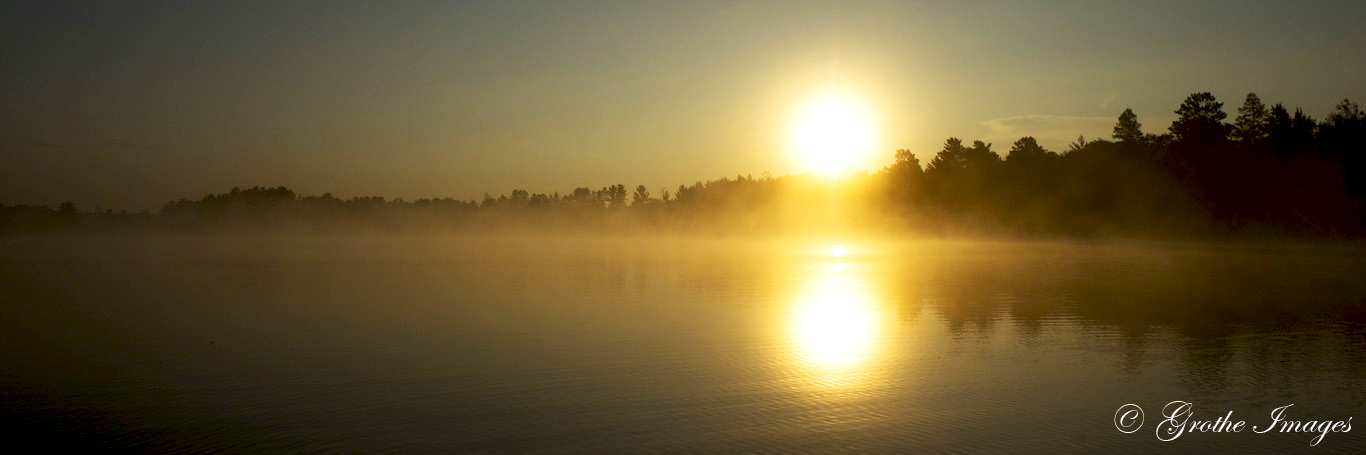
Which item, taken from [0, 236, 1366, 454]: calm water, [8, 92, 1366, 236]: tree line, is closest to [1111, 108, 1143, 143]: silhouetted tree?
[8, 92, 1366, 236]: tree line

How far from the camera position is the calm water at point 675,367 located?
7.28 m

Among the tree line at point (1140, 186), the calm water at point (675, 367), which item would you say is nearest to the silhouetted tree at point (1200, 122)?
the tree line at point (1140, 186)

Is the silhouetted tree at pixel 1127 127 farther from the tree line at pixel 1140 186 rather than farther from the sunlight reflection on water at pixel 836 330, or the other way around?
the sunlight reflection on water at pixel 836 330

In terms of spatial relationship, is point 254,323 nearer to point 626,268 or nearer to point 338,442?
point 338,442

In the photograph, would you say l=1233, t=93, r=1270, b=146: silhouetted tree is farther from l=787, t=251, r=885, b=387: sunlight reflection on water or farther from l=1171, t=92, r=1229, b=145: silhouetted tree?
l=787, t=251, r=885, b=387: sunlight reflection on water

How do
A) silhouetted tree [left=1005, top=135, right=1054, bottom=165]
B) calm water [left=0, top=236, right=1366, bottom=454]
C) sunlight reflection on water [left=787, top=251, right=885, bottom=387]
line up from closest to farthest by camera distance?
calm water [left=0, top=236, right=1366, bottom=454], sunlight reflection on water [left=787, top=251, right=885, bottom=387], silhouetted tree [left=1005, top=135, right=1054, bottom=165]

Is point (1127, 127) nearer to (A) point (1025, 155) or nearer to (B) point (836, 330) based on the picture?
(A) point (1025, 155)

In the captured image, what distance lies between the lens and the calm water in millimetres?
7281

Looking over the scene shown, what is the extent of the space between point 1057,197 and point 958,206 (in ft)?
49.9

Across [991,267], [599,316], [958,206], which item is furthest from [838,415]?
[958,206]

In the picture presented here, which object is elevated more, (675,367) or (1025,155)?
(1025,155)

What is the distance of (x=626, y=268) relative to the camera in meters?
30.7

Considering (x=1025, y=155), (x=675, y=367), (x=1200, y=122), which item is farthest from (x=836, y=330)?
(x=1025, y=155)

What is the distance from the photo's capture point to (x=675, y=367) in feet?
34.2
